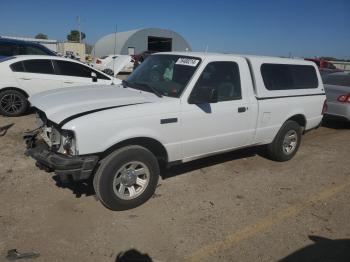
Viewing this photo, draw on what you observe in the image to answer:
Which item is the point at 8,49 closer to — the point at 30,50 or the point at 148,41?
the point at 30,50

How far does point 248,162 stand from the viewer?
633cm

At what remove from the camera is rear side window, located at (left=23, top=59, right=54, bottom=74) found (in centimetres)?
855

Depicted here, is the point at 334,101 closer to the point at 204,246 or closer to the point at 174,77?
the point at 174,77

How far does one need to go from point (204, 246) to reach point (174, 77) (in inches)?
88.5

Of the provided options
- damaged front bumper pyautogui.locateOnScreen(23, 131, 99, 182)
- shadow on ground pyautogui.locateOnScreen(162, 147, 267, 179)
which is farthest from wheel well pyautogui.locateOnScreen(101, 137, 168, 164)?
shadow on ground pyautogui.locateOnScreen(162, 147, 267, 179)

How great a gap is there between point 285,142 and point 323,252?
9.27 feet

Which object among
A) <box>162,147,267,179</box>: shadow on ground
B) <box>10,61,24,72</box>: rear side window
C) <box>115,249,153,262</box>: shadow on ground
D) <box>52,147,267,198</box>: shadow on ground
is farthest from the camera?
→ <box>10,61,24,72</box>: rear side window

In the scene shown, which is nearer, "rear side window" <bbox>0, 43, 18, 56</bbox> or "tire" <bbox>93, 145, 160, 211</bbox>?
"tire" <bbox>93, 145, 160, 211</bbox>

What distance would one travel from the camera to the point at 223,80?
5.04 m

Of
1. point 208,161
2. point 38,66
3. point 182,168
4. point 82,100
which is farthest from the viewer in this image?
point 38,66

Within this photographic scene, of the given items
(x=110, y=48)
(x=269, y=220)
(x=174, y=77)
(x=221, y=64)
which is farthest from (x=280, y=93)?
(x=110, y=48)

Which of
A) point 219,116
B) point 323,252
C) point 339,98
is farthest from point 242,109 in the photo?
point 339,98

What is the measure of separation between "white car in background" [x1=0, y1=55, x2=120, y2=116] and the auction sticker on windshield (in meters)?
3.50

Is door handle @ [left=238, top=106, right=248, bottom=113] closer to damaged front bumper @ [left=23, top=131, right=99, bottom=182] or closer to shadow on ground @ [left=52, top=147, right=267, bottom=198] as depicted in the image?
shadow on ground @ [left=52, top=147, right=267, bottom=198]
